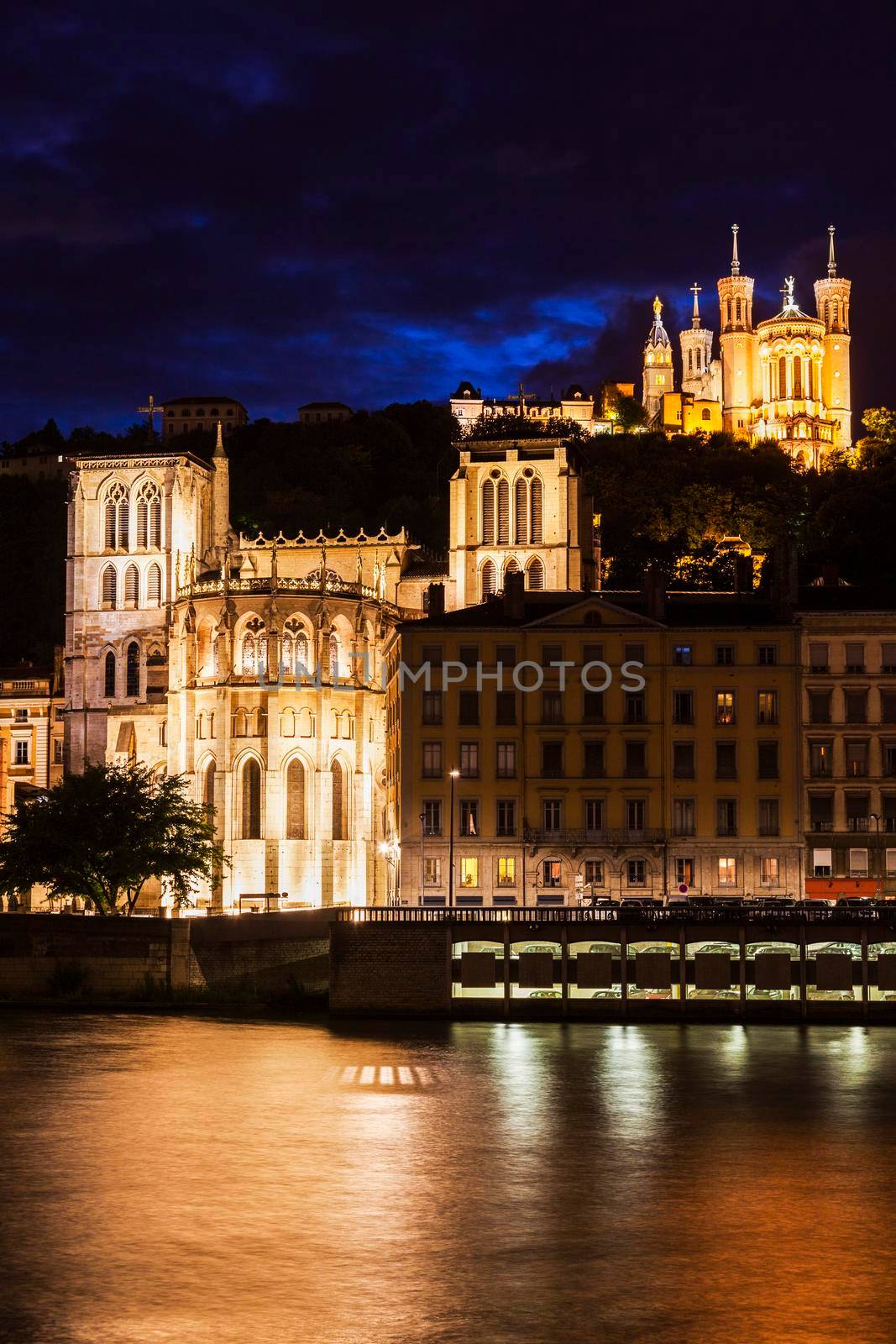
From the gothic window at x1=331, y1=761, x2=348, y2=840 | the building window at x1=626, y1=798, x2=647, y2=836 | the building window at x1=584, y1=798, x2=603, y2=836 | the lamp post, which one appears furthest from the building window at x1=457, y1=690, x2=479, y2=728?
the gothic window at x1=331, y1=761, x2=348, y2=840

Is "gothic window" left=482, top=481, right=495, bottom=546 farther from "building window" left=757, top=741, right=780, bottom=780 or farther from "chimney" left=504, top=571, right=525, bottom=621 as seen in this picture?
"building window" left=757, top=741, right=780, bottom=780

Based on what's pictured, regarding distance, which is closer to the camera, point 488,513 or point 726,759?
point 726,759

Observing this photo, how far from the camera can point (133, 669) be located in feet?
346

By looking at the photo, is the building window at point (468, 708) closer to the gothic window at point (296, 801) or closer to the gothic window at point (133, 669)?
the gothic window at point (296, 801)

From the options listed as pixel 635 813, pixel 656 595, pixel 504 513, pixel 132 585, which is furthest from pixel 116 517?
pixel 635 813

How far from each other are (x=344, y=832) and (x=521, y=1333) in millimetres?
65439

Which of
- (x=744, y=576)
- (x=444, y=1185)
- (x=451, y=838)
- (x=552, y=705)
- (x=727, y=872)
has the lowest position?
(x=444, y=1185)


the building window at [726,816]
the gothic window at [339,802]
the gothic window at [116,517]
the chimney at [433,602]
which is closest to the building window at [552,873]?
the building window at [726,816]

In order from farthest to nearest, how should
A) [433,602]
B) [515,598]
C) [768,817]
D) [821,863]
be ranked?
[433,602] < [515,598] < [768,817] < [821,863]

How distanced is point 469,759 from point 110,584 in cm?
3803

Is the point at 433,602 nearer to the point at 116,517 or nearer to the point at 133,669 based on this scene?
the point at 133,669

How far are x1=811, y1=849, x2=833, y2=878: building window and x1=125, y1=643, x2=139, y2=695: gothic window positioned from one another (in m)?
43.7

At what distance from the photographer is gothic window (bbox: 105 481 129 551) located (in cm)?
10825

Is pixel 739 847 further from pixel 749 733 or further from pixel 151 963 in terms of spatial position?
pixel 151 963
